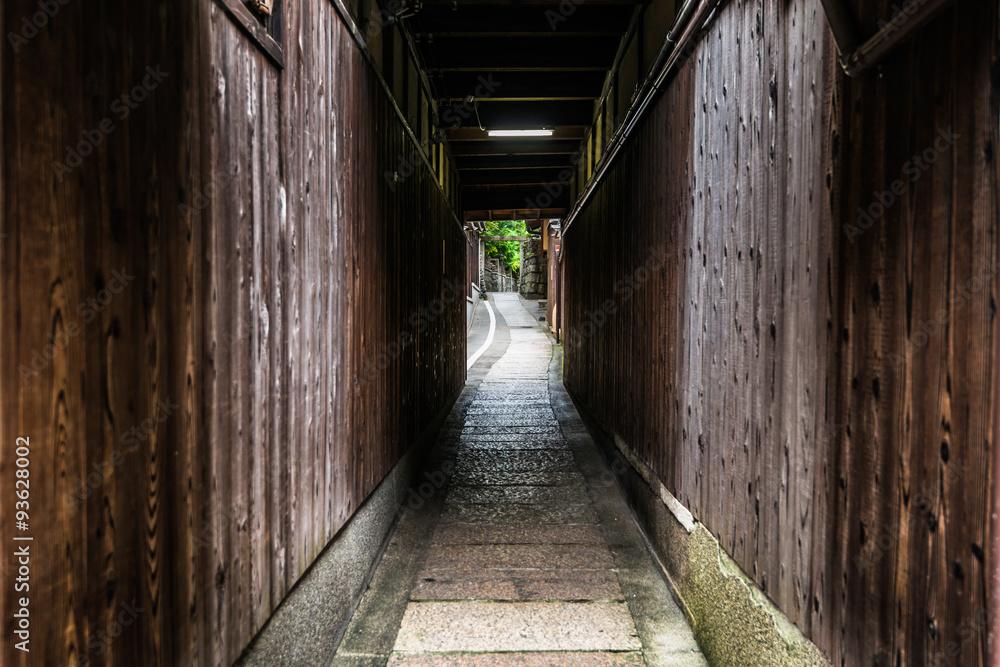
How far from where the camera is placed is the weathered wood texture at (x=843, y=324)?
134 cm

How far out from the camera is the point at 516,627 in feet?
10.5

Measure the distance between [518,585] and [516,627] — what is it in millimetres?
452

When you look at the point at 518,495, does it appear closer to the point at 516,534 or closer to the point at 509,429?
the point at 516,534

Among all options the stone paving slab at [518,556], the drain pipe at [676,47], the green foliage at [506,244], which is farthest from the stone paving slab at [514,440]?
the green foliage at [506,244]

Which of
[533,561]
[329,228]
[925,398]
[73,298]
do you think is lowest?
[533,561]

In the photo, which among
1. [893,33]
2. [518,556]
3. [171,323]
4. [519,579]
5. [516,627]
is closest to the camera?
[893,33]

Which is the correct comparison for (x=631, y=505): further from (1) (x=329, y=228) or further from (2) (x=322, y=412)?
(1) (x=329, y=228)

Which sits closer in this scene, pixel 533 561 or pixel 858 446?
pixel 858 446

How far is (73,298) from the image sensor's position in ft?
4.16

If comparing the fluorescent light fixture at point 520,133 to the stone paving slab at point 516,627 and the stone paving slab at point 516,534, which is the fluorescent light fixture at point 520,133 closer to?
the stone paving slab at point 516,534

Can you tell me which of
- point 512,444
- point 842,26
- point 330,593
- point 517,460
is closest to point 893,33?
point 842,26

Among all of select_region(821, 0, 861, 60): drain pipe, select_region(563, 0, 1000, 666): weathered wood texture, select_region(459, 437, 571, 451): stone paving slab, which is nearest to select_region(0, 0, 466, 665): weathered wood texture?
select_region(821, 0, 861, 60): drain pipe

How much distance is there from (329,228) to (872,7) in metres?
2.59

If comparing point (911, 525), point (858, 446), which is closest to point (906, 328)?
point (858, 446)
